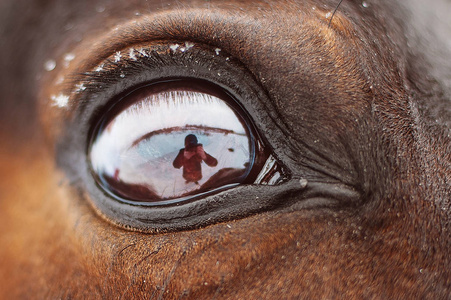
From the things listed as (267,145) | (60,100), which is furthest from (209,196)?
(60,100)

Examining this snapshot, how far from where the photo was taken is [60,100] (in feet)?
4.81

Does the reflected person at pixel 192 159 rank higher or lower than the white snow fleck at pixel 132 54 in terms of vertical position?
lower

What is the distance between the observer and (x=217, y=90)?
144 cm

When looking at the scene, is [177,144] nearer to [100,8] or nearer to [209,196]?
[209,196]

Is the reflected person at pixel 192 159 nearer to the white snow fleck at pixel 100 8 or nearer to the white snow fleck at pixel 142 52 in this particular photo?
the white snow fleck at pixel 142 52

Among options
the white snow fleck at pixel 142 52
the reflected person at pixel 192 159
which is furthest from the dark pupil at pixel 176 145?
the white snow fleck at pixel 142 52

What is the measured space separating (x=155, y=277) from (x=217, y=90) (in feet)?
2.20

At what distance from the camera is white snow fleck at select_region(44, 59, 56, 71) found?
4.83ft

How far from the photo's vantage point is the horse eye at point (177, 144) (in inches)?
54.2

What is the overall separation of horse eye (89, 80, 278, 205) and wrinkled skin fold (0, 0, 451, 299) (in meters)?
0.05

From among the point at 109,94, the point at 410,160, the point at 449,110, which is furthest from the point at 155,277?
the point at 449,110

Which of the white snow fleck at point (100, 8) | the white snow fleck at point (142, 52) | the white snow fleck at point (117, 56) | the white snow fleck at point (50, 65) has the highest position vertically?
the white snow fleck at point (100, 8)

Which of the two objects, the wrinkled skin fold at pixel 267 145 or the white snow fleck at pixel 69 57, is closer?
the wrinkled skin fold at pixel 267 145

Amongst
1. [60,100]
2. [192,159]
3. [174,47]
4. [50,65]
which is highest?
[50,65]
